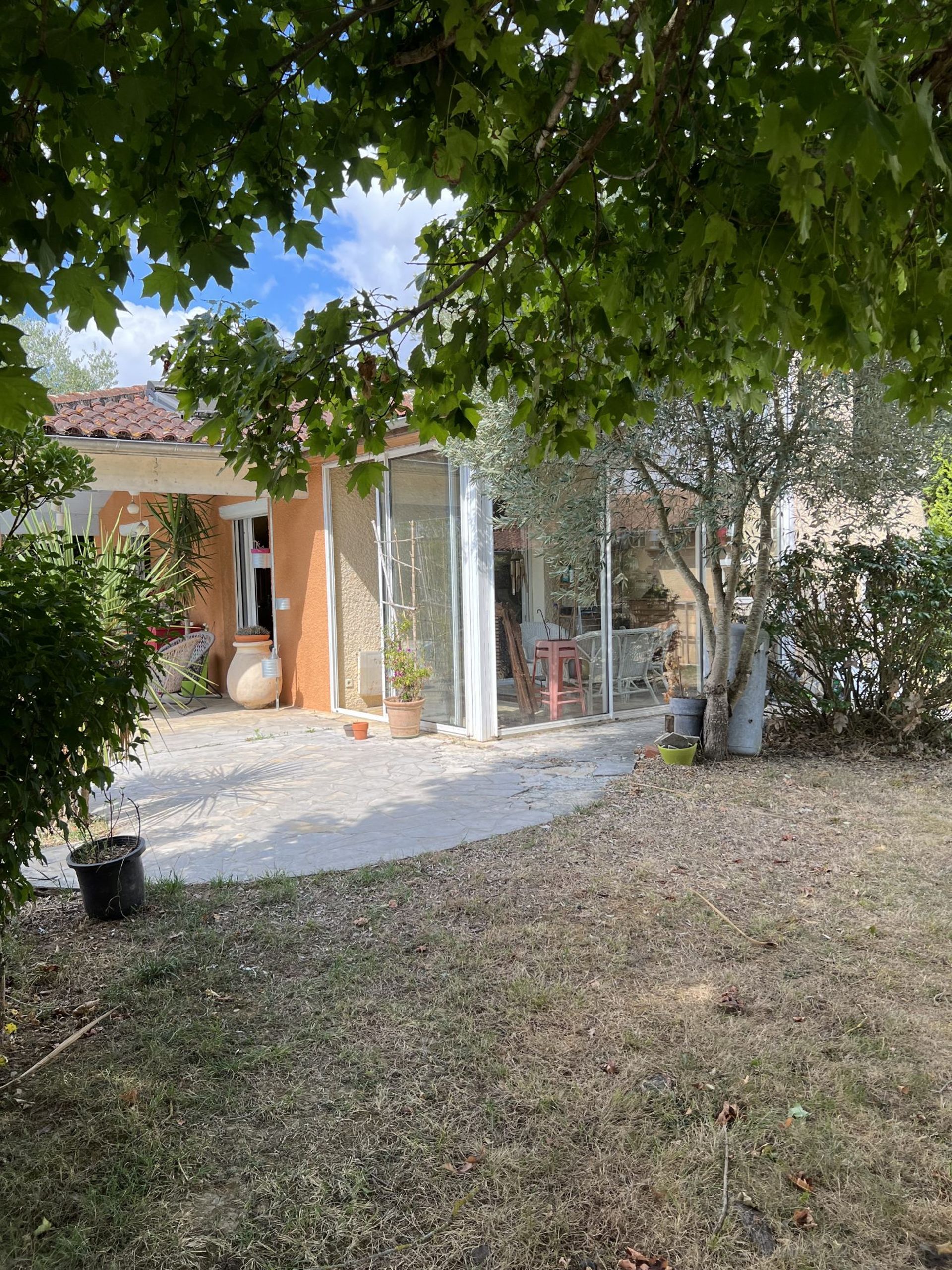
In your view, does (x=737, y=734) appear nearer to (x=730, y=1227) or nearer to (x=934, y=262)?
(x=934, y=262)

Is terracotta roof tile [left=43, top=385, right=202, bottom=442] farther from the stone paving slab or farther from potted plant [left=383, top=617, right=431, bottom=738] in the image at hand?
the stone paving slab

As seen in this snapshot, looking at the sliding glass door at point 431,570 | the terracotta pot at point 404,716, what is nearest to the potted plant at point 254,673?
the sliding glass door at point 431,570

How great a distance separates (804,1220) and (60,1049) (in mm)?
2447

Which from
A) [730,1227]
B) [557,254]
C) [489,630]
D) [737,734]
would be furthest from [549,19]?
[489,630]

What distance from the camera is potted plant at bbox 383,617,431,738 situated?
8.91 meters

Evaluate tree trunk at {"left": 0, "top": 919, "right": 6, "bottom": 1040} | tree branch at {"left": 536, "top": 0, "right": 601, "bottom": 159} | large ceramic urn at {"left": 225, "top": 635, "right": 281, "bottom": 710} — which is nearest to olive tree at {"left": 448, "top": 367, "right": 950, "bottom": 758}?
tree branch at {"left": 536, "top": 0, "right": 601, "bottom": 159}

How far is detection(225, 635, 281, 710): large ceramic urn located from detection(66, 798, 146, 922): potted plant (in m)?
6.61

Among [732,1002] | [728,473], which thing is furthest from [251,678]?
[732,1002]

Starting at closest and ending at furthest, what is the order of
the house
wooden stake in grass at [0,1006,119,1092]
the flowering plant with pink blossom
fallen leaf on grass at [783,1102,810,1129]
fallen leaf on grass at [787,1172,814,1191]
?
fallen leaf on grass at [787,1172,814,1191], fallen leaf on grass at [783,1102,810,1129], wooden stake in grass at [0,1006,119,1092], the house, the flowering plant with pink blossom

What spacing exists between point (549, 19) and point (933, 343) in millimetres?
1662

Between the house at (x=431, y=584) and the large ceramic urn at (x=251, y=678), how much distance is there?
0.26 meters

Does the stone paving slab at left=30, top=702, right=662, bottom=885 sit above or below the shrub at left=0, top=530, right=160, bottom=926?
below

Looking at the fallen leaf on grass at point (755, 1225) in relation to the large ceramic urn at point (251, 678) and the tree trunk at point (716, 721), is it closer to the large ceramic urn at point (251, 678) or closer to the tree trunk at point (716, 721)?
the tree trunk at point (716, 721)

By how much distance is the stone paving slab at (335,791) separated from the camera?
209 inches
